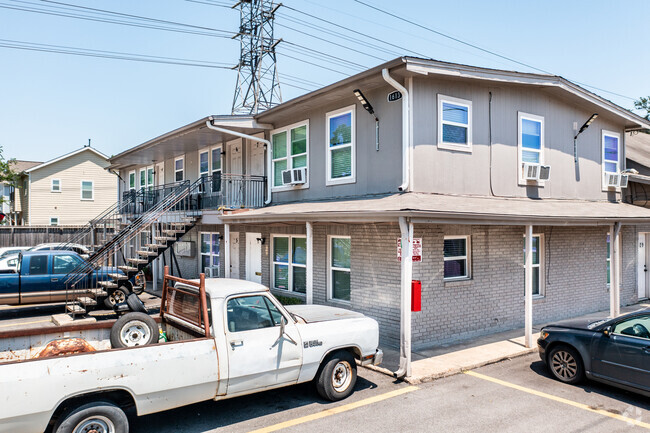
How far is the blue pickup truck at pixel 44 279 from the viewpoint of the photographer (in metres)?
12.7

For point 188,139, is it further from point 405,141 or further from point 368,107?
point 405,141

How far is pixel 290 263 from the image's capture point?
12922 millimetres

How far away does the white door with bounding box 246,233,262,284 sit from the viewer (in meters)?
14.2

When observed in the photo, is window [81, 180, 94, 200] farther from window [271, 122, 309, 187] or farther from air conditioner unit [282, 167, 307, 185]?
air conditioner unit [282, 167, 307, 185]

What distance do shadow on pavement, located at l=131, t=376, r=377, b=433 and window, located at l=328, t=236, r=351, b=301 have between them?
151 inches

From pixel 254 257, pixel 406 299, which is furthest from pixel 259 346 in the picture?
pixel 254 257

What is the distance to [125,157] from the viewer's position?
2061cm

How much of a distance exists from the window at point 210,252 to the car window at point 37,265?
5.29 meters

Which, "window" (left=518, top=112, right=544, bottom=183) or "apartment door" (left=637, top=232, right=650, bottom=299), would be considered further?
"apartment door" (left=637, top=232, right=650, bottom=299)

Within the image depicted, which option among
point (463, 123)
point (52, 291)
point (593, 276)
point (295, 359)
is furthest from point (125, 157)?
point (593, 276)

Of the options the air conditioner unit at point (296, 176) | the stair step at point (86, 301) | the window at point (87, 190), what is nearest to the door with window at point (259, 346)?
the air conditioner unit at point (296, 176)

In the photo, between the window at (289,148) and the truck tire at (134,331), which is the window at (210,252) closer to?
the window at (289,148)

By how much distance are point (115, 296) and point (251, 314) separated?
9.25m

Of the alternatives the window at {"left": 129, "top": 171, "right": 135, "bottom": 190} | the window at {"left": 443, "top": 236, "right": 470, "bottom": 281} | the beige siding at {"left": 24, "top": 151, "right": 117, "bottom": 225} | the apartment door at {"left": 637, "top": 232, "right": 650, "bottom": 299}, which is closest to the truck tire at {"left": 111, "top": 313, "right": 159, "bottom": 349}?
the window at {"left": 443, "top": 236, "right": 470, "bottom": 281}
